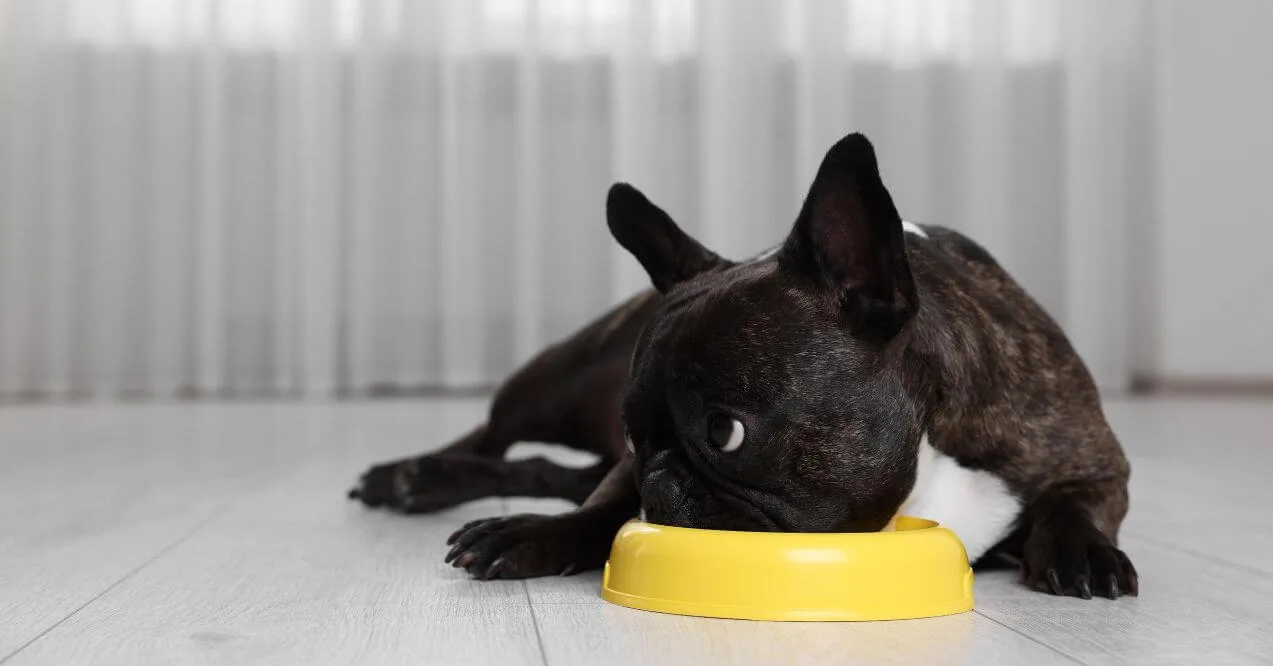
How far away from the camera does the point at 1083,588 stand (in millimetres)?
1460

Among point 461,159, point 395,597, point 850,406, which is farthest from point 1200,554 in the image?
point 461,159

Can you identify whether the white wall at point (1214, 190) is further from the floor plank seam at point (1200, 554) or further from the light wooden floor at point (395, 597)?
the floor plank seam at point (1200, 554)

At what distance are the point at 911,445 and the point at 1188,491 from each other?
1443mm

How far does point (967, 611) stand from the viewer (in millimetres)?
1382

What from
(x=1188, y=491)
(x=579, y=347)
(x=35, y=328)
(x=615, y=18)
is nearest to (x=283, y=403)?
(x=35, y=328)

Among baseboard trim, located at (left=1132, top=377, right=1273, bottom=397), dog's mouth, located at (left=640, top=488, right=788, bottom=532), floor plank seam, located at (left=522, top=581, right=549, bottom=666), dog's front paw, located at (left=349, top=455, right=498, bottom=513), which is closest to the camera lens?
floor plank seam, located at (left=522, top=581, right=549, bottom=666)

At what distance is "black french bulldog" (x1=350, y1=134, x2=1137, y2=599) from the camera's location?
1.35 metres

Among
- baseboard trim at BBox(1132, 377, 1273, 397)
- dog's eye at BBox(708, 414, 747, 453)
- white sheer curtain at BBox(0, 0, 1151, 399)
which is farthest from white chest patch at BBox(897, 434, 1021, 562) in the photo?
baseboard trim at BBox(1132, 377, 1273, 397)

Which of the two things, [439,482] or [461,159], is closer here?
[439,482]

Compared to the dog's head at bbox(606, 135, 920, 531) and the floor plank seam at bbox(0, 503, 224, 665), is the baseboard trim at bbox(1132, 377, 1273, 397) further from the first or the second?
the dog's head at bbox(606, 135, 920, 531)

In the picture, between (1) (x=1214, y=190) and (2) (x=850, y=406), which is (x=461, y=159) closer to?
(1) (x=1214, y=190)

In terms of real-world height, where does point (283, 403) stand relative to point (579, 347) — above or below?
below

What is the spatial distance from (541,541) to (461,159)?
4.54 m

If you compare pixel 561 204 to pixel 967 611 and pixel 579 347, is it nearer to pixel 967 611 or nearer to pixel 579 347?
pixel 579 347
